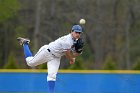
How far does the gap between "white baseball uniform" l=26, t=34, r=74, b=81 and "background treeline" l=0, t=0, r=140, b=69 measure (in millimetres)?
14878

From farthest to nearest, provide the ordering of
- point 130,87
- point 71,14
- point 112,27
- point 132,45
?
1. point 132,45
2. point 112,27
3. point 71,14
4. point 130,87

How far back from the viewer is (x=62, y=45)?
8.32 meters

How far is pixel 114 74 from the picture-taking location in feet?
39.9

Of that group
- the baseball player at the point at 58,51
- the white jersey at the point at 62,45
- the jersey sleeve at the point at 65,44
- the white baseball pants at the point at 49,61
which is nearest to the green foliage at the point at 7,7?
the white baseball pants at the point at 49,61

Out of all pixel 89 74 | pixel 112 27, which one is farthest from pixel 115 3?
pixel 89 74

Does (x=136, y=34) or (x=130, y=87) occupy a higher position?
(x=136, y=34)

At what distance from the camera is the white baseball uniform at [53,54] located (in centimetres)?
826

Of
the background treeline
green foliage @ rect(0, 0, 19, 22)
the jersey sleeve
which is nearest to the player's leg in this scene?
the jersey sleeve

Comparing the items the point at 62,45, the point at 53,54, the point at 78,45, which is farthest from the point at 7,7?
the point at 78,45

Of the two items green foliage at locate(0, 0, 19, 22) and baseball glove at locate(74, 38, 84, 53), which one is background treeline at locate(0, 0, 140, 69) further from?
baseball glove at locate(74, 38, 84, 53)

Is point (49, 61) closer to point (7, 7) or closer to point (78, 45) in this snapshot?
point (78, 45)

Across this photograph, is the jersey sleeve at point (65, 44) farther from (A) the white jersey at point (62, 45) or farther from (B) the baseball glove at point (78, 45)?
(B) the baseball glove at point (78, 45)

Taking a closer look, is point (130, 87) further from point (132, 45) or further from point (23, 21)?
point (132, 45)

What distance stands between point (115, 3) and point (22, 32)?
566 cm
